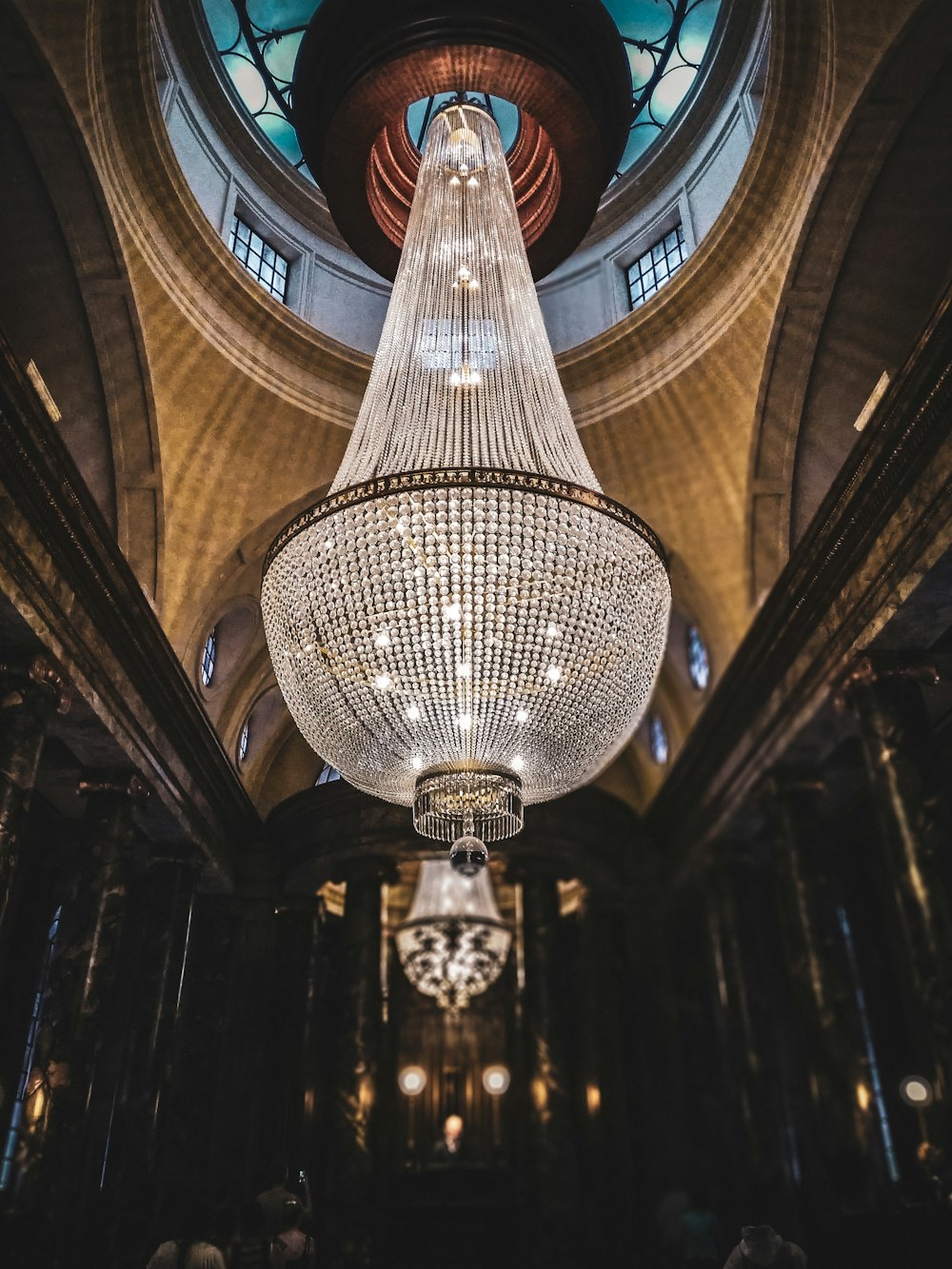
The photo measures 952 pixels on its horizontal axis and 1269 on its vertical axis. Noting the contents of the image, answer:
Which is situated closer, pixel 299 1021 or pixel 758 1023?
pixel 758 1023

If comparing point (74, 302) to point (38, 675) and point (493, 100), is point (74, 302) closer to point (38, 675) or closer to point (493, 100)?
point (38, 675)

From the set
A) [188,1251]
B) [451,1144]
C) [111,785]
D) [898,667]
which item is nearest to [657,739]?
[898,667]

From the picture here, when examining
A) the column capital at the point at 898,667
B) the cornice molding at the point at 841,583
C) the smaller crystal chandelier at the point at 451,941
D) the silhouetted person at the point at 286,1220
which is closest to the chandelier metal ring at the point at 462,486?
the cornice molding at the point at 841,583

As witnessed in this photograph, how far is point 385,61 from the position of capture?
5984 millimetres

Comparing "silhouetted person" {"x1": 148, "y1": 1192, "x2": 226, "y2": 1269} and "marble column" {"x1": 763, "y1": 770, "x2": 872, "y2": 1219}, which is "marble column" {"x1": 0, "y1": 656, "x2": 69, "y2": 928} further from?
"marble column" {"x1": 763, "y1": 770, "x2": 872, "y2": 1219}

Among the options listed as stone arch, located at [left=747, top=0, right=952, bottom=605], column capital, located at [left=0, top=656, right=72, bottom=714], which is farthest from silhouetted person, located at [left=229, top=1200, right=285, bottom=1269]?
stone arch, located at [left=747, top=0, right=952, bottom=605]

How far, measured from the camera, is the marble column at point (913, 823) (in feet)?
17.9

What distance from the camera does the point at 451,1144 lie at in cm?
1461

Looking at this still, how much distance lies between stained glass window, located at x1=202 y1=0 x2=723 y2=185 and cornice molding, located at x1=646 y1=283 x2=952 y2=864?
15.7 feet

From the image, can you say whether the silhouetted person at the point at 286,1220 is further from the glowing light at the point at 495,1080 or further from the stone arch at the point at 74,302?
the glowing light at the point at 495,1080

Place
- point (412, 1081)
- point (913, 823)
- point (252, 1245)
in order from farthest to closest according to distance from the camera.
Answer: point (412, 1081)
point (913, 823)
point (252, 1245)

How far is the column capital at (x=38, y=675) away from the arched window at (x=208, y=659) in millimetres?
3675

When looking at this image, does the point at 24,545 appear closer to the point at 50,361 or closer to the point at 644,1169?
the point at 50,361

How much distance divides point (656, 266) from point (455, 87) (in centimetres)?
434
